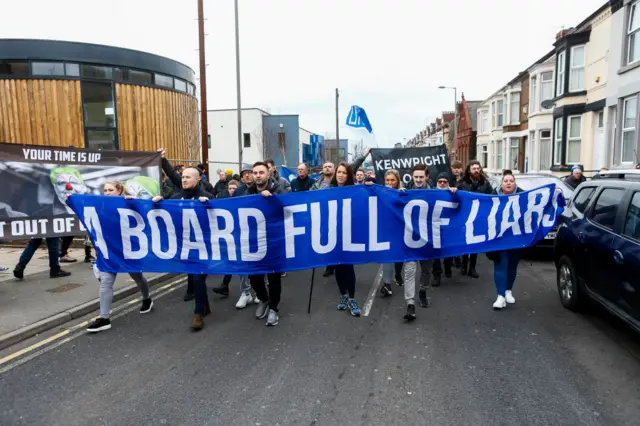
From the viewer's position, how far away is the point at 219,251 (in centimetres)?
572

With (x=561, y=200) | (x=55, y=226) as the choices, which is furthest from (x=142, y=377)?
(x=561, y=200)

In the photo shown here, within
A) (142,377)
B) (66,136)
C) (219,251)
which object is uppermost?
(66,136)

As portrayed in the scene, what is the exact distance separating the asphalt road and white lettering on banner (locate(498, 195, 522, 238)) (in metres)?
1.06

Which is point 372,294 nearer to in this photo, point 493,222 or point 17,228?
point 493,222

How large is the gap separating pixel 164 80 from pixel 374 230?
16604 millimetres

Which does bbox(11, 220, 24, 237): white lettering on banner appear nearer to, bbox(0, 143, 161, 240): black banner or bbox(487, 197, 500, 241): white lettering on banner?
bbox(0, 143, 161, 240): black banner

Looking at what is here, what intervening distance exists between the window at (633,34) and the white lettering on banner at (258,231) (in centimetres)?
1537

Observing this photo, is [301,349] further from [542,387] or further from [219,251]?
[542,387]

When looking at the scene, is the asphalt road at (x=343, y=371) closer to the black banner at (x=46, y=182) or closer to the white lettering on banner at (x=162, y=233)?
the white lettering on banner at (x=162, y=233)

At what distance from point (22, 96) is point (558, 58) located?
22993mm

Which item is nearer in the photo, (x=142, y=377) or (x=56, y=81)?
(x=142, y=377)

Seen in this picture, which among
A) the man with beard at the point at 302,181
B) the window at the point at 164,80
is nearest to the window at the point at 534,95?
the window at the point at 164,80

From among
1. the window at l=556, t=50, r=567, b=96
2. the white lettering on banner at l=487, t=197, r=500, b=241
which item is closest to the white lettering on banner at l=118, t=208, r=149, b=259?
the white lettering on banner at l=487, t=197, r=500, b=241

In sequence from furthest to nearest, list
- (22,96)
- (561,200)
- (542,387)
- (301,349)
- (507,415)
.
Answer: (22,96), (561,200), (301,349), (542,387), (507,415)
